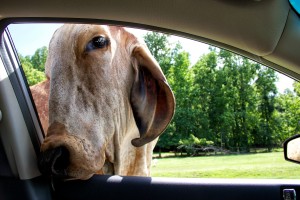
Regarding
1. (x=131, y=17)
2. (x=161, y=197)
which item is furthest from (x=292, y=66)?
(x=161, y=197)

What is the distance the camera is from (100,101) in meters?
2.97

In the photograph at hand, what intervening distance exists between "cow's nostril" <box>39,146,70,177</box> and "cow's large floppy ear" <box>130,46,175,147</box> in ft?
2.17

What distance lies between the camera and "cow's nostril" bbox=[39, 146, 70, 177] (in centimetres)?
255

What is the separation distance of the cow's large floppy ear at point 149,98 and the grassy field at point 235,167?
27 cm

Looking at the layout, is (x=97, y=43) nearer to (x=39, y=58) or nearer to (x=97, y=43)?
(x=97, y=43)

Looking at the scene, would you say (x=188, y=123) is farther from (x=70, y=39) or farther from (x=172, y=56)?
(x=70, y=39)

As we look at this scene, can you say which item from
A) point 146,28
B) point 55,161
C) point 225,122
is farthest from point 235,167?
point 146,28

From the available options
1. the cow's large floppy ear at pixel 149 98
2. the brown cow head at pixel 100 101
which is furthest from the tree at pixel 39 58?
the cow's large floppy ear at pixel 149 98

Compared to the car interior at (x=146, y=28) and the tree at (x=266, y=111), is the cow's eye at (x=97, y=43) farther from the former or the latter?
the tree at (x=266, y=111)

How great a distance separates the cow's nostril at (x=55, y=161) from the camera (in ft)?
8.36

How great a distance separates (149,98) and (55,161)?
951 mm

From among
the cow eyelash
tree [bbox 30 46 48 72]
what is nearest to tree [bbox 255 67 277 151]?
the cow eyelash

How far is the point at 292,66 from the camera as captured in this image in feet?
6.21

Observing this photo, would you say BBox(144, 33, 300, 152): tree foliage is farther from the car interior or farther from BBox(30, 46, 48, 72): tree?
BBox(30, 46, 48, 72): tree
